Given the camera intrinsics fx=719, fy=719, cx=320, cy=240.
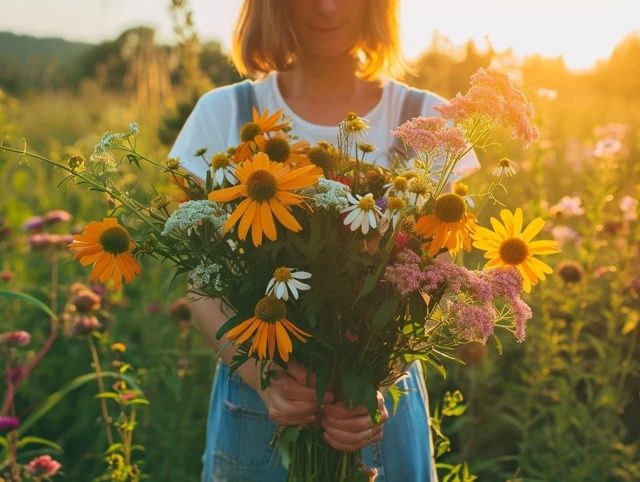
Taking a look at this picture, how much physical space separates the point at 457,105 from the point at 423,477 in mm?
791

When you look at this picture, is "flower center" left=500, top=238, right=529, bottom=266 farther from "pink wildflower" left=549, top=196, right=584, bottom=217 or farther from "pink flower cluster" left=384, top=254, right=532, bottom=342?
"pink wildflower" left=549, top=196, right=584, bottom=217

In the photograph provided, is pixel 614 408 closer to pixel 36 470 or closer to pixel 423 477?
pixel 423 477

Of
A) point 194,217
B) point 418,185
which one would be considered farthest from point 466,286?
point 194,217

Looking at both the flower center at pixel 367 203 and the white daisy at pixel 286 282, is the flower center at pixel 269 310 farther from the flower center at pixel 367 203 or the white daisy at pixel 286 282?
the flower center at pixel 367 203

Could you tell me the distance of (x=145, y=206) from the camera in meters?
1.01

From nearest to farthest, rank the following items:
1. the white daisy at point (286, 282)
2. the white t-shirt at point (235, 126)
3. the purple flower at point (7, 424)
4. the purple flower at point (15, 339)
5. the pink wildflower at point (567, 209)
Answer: the white daisy at point (286, 282)
the white t-shirt at point (235, 126)
the purple flower at point (7, 424)
the purple flower at point (15, 339)
the pink wildflower at point (567, 209)

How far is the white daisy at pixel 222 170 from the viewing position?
37.7 inches

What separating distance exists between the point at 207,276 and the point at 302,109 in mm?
810

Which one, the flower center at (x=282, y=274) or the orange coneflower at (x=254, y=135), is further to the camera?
the orange coneflower at (x=254, y=135)

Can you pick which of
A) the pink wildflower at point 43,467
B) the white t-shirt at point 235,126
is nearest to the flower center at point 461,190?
the white t-shirt at point 235,126

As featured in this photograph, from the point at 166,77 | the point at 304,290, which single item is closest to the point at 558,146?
the point at 166,77

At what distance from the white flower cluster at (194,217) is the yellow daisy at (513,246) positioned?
1.13ft

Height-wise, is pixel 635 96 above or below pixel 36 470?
above

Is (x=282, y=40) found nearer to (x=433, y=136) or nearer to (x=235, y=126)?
(x=235, y=126)
